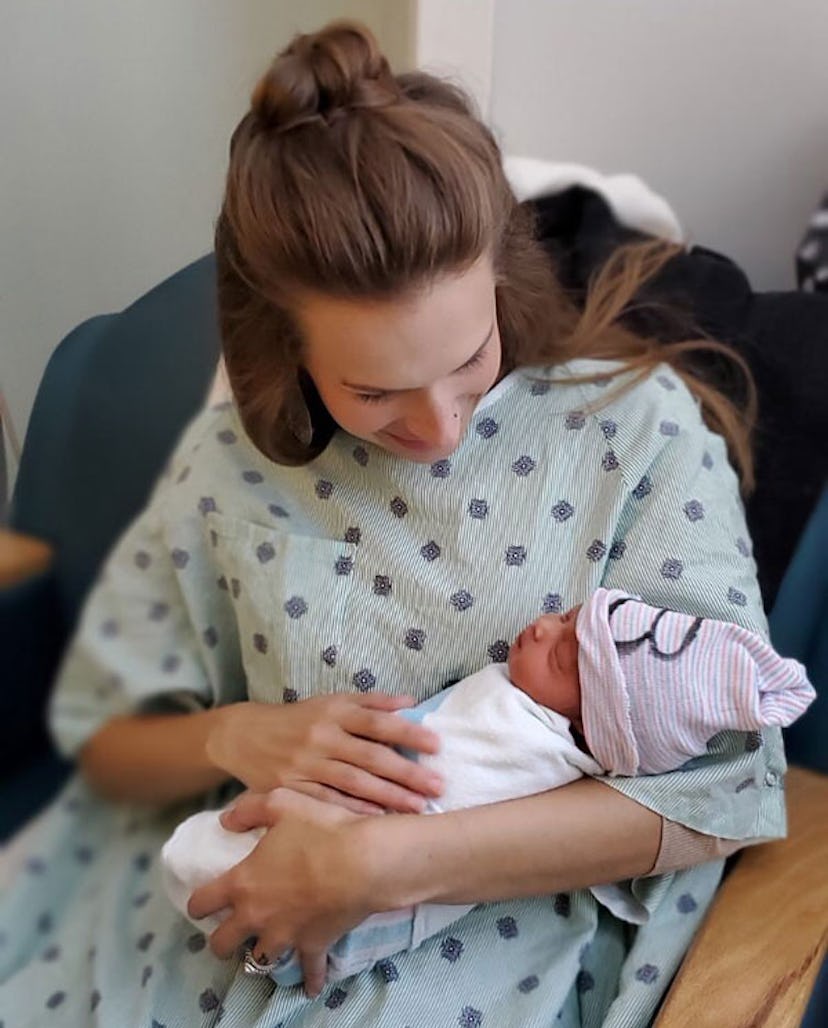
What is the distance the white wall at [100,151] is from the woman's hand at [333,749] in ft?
0.86

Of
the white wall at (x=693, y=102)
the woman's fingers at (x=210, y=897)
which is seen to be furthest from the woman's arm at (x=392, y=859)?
the white wall at (x=693, y=102)

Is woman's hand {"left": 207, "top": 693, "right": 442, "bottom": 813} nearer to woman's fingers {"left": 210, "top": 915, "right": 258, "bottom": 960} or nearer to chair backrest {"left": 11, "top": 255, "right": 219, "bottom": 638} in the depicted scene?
woman's fingers {"left": 210, "top": 915, "right": 258, "bottom": 960}

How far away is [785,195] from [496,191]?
1.74ft

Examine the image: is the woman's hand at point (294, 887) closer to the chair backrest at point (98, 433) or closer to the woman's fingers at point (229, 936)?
the woman's fingers at point (229, 936)

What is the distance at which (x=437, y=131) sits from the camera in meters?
0.63

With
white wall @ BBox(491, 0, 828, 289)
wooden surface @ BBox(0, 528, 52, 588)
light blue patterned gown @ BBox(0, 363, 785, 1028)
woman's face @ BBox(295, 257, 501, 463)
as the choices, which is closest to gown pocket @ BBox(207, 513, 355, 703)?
light blue patterned gown @ BBox(0, 363, 785, 1028)

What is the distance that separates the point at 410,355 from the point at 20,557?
23 cm

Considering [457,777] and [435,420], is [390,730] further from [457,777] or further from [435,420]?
[435,420]

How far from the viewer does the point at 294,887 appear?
26.8 inches

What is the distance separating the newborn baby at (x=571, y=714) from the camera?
2.12ft

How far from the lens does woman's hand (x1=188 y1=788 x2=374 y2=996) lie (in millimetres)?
673

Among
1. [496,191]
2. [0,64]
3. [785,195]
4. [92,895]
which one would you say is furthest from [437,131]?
[785,195]

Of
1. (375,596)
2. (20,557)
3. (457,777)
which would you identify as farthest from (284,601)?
(20,557)

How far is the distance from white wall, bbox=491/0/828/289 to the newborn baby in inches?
23.1
